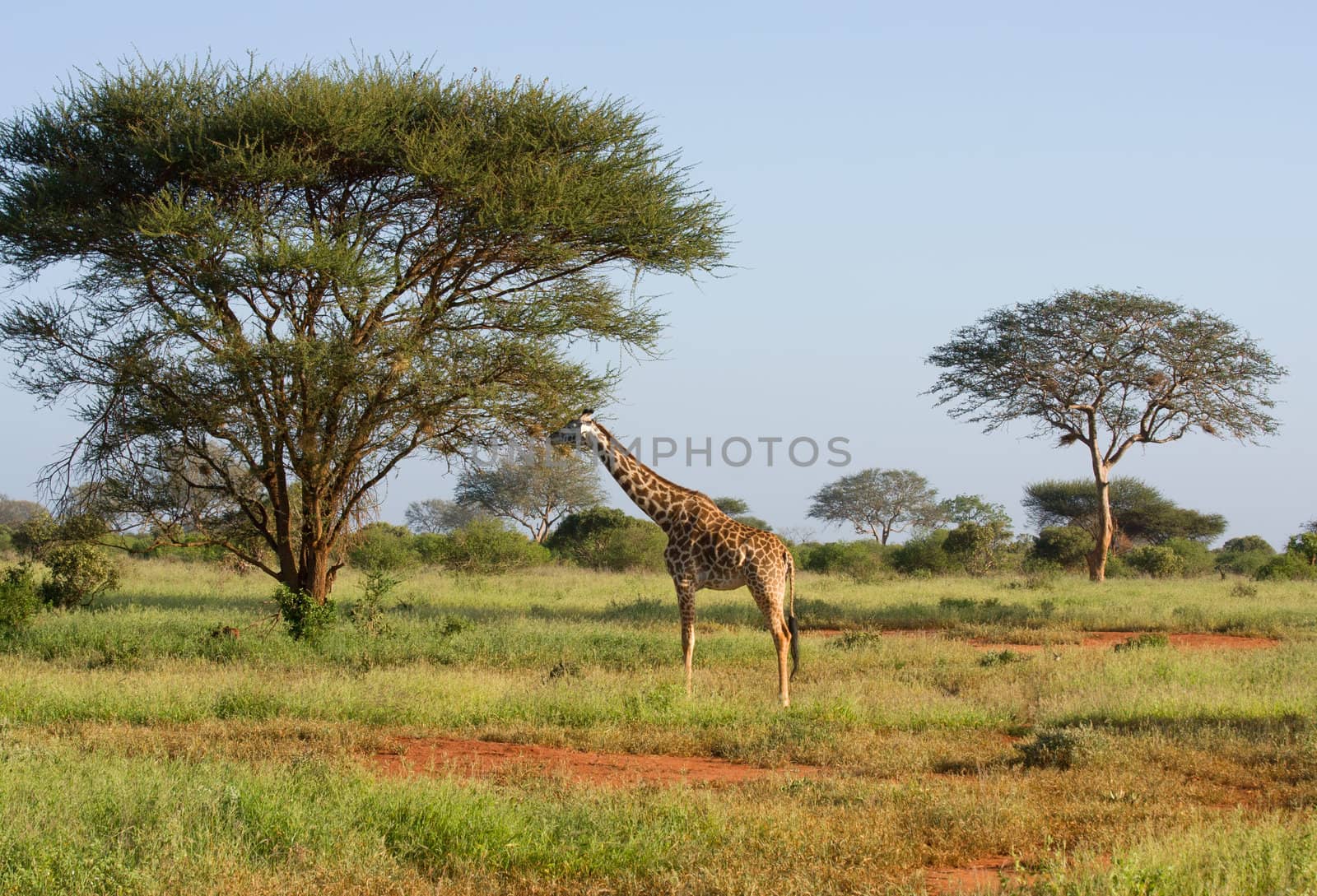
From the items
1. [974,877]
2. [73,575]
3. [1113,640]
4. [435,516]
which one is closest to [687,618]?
[974,877]

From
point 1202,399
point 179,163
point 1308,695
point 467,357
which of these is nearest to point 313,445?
point 467,357

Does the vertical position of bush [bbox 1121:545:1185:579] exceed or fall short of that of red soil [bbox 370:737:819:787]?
it exceeds it

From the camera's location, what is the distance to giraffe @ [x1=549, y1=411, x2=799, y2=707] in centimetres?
1130

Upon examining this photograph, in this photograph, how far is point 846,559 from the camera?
116ft

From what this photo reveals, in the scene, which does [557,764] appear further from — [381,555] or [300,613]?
[381,555]

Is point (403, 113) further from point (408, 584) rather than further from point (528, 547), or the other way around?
point (528, 547)

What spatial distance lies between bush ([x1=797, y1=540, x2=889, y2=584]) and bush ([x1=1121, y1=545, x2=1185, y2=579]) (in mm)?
7433

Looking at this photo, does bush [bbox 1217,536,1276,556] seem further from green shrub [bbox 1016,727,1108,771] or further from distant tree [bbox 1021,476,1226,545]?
green shrub [bbox 1016,727,1108,771]

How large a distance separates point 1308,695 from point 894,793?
5155 millimetres

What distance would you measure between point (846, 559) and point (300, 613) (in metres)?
23.6

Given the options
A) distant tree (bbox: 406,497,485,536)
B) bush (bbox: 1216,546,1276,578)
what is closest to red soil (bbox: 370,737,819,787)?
bush (bbox: 1216,546,1276,578)

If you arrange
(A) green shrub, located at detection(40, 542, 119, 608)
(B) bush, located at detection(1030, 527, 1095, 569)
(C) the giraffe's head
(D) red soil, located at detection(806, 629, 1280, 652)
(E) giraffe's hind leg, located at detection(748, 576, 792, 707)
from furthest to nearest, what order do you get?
(B) bush, located at detection(1030, 527, 1095, 569), (A) green shrub, located at detection(40, 542, 119, 608), (D) red soil, located at detection(806, 629, 1280, 652), (C) the giraffe's head, (E) giraffe's hind leg, located at detection(748, 576, 792, 707)

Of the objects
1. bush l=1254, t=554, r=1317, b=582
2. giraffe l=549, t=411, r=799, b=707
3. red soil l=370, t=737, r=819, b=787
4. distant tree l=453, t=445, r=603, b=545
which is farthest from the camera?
distant tree l=453, t=445, r=603, b=545

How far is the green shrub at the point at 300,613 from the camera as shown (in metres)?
13.8
